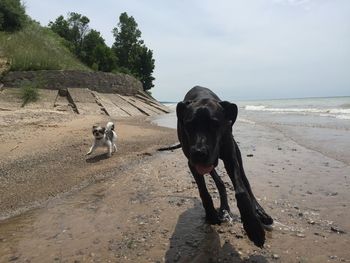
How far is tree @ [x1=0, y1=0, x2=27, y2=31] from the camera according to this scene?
30.3 m

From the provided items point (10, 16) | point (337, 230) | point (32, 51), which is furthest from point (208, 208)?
point (10, 16)

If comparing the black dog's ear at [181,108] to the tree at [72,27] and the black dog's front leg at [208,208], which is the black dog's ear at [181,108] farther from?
the tree at [72,27]

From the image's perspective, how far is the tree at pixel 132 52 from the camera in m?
54.5

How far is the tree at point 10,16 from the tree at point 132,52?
72.2 ft

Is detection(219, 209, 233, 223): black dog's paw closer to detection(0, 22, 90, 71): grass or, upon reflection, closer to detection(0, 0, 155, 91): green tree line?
detection(0, 22, 90, 71): grass

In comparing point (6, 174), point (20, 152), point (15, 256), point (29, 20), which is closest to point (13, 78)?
point (29, 20)

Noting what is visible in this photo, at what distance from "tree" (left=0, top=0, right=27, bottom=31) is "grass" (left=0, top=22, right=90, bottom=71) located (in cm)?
62

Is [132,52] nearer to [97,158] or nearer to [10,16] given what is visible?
[10,16]

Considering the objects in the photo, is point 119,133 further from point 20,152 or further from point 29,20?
point 29,20

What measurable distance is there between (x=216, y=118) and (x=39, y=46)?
28806 millimetres

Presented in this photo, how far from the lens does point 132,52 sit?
56281mm

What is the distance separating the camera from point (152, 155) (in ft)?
30.2

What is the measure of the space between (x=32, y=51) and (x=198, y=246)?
26701 millimetres

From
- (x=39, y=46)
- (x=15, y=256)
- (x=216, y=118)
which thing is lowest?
(x=15, y=256)
